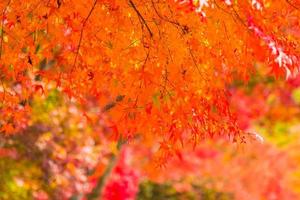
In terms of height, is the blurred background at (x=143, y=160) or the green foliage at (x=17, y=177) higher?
the blurred background at (x=143, y=160)

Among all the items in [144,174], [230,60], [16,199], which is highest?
[144,174]

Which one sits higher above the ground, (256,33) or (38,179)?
(38,179)

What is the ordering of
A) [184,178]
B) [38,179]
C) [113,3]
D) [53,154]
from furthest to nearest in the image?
[184,178], [38,179], [53,154], [113,3]

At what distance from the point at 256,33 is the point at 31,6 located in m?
2.31

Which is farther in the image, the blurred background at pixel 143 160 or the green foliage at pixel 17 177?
the green foliage at pixel 17 177

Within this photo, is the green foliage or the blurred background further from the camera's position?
the green foliage

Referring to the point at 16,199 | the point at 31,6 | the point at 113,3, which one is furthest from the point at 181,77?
the point at 16,199

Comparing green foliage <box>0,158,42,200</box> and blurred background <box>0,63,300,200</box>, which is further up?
blurred background <box>0,63,300,200</box>

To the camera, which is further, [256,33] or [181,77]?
[181,77]

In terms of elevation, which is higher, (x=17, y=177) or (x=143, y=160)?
(x=143, y=160)

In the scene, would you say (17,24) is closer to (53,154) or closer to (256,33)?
(256,33)

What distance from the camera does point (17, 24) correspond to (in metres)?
6.40

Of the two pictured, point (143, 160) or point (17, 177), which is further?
point (143, 160)

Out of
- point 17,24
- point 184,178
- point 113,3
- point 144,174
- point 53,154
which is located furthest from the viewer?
point 184,178
